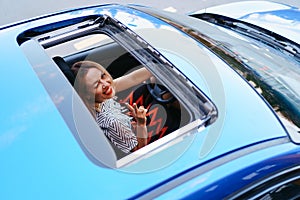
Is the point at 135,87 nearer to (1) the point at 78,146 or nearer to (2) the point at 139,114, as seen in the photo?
(2) the point at 139,114

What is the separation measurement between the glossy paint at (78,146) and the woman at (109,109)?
26 cm

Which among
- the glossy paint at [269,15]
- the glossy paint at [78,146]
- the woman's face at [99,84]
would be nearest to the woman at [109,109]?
the woman's face at [99,84]

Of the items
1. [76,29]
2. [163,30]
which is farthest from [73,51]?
[163,30]

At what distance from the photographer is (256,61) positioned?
1.73 metres

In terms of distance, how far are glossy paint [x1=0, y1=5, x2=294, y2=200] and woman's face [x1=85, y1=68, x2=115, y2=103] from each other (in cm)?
28

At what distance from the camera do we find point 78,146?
117 cm

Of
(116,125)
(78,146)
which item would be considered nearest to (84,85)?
(116,125)

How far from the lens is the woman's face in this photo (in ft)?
5.28

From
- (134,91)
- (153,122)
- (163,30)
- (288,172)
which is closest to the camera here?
(288,172)

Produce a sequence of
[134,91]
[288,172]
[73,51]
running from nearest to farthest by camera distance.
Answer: [288,172] → [134,91] → [73,51]

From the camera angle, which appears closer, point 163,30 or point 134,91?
point 163,30

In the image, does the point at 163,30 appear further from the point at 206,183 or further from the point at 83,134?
the point at 206,183

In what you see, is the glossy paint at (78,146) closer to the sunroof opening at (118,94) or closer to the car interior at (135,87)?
the sunroof opening at (118,94)

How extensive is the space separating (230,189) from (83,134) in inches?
21.5
